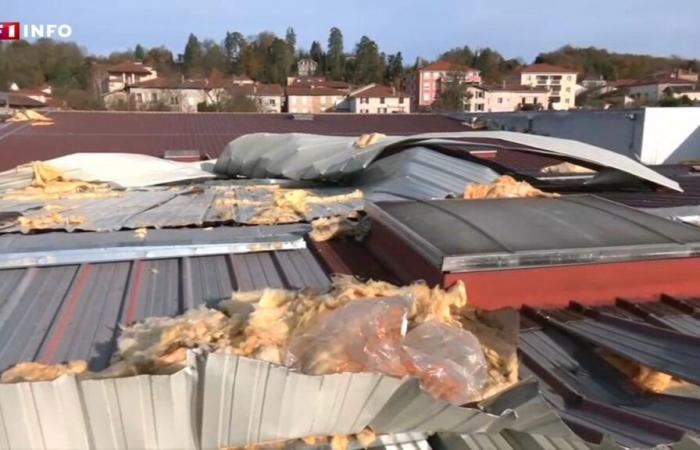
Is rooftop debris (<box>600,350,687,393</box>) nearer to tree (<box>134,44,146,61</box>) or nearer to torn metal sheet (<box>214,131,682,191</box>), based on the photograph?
torn metal sheet (<box>214,131,682,191</box>)

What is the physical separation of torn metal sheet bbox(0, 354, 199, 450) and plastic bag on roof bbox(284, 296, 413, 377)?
2.15 ft

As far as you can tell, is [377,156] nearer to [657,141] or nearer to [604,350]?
[604,350]

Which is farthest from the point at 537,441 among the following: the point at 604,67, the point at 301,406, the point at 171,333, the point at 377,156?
the point at 604,67

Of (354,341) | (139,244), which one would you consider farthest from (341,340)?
(139,244)

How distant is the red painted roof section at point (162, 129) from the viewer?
13.5 meters

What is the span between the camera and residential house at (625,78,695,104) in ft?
223

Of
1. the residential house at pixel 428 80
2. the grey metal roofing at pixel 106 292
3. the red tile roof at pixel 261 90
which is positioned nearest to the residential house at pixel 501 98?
the residential house at pixel 428 80

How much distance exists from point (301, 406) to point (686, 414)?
1.91 metres

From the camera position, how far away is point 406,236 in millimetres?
4312

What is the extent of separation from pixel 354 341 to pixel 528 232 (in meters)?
2.12

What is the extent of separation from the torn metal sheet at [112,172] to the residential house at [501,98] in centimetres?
6643

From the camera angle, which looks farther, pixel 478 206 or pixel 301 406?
pixel 478 206

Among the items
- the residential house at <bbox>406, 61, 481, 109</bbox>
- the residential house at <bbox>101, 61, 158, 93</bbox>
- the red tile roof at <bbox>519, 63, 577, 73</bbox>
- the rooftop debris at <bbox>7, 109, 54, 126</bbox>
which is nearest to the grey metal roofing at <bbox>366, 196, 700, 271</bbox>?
the rooftop debris at <bbox>7, 109, 54, 126</bbox>

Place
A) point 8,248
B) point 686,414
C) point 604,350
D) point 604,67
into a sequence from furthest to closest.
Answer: point 604,67
point 8,248
point 604,350
point 686,414
